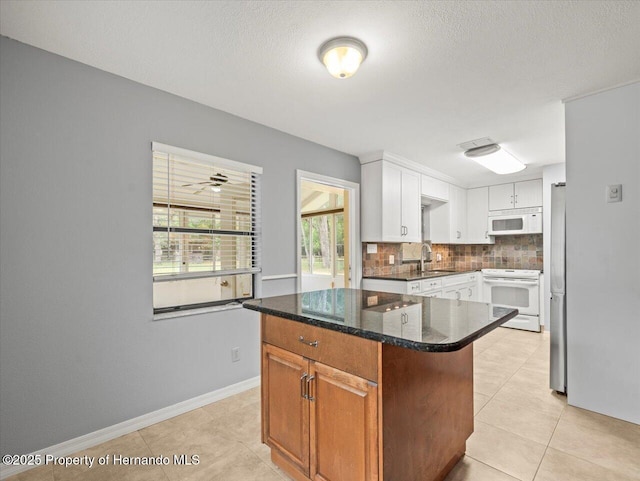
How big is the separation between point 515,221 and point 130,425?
5.61m

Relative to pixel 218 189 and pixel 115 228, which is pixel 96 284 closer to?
pixel 115 228

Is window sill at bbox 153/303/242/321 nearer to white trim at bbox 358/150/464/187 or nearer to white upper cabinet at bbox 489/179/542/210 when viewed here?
white trim at bbox 358/150/464/187

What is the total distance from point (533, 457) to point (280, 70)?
9.45 ft

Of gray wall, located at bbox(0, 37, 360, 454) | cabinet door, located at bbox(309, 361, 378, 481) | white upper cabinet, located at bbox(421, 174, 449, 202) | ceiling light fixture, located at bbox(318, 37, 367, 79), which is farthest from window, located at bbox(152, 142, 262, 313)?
white upper cabinet, located at bbox(421, 174, 449, 202)

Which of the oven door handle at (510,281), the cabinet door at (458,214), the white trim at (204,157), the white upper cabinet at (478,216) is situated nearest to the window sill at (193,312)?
the white trim at (204,157)

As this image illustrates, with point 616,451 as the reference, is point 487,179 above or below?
above

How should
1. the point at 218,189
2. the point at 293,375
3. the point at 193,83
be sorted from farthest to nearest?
1. the point at 218,189
2. the point at 193,83
3. the point at 293,375

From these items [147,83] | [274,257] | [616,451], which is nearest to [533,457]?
[616,451]

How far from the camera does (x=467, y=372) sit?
192 centimetres

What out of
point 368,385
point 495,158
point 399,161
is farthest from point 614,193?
point 368,385

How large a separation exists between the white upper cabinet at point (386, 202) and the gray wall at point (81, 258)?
1.75 m

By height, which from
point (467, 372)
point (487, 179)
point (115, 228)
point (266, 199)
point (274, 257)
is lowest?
point (467, 372)

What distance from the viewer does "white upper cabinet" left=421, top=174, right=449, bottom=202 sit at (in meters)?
4.84

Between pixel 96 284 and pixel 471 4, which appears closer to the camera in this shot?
pixel 471 4
